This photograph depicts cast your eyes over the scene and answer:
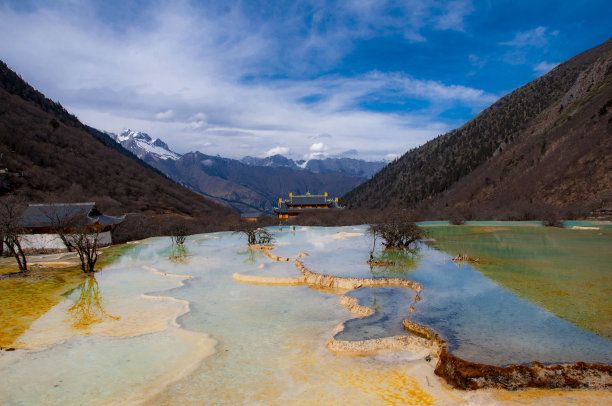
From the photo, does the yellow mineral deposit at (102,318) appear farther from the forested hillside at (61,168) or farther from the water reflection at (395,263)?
the forested hillside at (61,168)

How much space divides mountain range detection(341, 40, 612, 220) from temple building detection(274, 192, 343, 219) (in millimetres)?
20197

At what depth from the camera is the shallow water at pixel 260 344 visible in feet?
25.0

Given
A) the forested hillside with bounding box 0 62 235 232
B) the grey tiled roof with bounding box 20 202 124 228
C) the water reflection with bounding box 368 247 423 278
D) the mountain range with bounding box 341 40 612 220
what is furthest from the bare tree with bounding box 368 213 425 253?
the forested hillside with bounding box 0 62 235 232

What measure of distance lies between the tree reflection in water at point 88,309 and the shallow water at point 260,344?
0.57ft

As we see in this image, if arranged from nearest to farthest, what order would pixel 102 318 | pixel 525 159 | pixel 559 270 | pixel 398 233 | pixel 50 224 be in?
pixel 102 318, pixel 559 270, pixel 398 233, pixel 50 224, pixel 525 159

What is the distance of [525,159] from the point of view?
67.8 m

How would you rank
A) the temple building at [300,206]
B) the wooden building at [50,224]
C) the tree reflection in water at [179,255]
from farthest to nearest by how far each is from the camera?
the temple building at [300,206]
the wooden building at [50,224]
the tree reflection in water at [179,255]

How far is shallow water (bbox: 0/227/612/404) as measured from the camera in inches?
300

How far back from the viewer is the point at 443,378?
25.2 ft

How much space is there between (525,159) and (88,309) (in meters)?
75.9

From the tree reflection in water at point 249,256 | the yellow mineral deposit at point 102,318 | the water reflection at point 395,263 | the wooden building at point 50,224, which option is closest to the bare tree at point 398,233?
the water reflection at point 395,263

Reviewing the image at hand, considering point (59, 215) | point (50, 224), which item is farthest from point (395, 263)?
point (59, 215)

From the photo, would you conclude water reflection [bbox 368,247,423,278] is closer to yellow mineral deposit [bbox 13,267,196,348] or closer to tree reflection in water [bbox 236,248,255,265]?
tree reflection in water [bbox 236,248,255,265]

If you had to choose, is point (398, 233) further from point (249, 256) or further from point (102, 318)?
point (102, 318)
